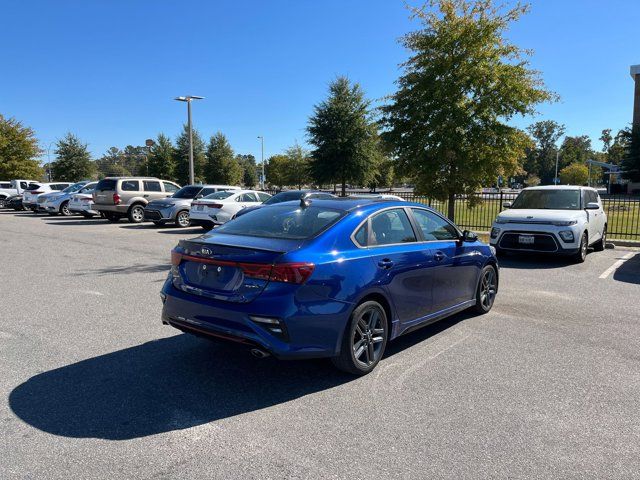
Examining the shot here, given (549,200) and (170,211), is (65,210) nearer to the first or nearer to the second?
(170,211)

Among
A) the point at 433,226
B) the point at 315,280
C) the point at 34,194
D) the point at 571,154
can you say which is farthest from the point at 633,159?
the point at 571,154

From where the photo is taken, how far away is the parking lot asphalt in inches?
115

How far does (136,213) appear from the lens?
66.4 feet

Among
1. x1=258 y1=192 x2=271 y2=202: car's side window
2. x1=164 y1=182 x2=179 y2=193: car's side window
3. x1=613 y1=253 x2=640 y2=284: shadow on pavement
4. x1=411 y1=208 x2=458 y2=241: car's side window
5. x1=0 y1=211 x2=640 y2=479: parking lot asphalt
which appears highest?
x1=164 y1=182 x2=179 y2=193: car's side window

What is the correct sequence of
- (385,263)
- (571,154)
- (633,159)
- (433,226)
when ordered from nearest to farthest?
(385,263) < (433,226) < (633,159) < (571,154)

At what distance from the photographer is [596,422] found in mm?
3475

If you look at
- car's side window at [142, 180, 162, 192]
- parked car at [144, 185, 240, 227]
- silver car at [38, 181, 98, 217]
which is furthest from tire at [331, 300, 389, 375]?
silver car at [38, 181, 98, 217]

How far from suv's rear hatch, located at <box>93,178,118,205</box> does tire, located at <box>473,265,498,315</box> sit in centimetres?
1700

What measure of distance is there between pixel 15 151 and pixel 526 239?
43670 millimetres

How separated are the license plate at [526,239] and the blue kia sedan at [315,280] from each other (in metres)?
5.99

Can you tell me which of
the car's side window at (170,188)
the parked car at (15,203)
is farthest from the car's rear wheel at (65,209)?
the parked car at (15,203)

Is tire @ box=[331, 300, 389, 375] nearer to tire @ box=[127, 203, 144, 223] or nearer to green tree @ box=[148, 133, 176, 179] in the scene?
tire @ box=[127, 203, 144, 223]

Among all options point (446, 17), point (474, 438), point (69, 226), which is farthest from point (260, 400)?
point (69, 226)

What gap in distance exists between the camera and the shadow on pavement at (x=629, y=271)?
8781 mm
